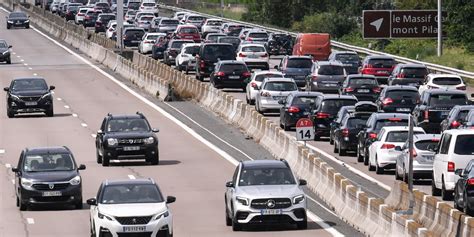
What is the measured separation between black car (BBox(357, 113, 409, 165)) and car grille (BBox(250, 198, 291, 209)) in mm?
13487

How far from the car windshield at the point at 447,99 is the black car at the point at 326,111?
3051mm

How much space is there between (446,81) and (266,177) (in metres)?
29.7

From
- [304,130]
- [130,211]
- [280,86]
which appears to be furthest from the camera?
[280,86]

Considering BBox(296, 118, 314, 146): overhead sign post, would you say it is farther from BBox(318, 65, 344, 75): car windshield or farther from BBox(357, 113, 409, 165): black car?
BBox(318, 65, 344, 75): car windshield

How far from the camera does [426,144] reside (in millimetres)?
39812

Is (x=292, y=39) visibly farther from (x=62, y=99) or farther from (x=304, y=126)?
(x=304, y=126)

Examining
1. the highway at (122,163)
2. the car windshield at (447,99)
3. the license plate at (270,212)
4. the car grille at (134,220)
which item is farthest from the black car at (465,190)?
the car windshield at (447,99)

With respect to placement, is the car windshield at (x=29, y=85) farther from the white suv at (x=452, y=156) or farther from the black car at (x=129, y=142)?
the white suv at (x=452, y=156)

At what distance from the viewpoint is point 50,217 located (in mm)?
34719

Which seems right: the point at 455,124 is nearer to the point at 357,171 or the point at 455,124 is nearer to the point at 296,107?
the point at 357,171

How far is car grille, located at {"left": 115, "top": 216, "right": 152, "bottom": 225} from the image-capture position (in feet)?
95.0

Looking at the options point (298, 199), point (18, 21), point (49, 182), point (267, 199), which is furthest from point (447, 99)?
point (18, 21)

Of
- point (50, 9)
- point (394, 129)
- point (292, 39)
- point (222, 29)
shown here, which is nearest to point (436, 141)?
point (394, 129)

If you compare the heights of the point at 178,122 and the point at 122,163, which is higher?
the point at 122,163
